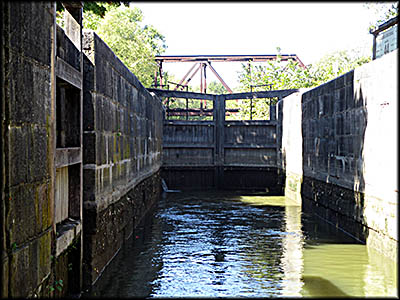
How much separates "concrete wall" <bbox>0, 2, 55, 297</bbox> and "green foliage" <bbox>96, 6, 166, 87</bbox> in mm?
24565

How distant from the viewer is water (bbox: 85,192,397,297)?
6316 millimetres

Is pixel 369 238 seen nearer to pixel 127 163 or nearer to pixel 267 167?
pixel 127 163

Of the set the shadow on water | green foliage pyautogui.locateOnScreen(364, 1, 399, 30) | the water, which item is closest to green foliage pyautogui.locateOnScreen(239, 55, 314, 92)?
green foliage pyautogui.locateOnScreen(364, 1, 399, 30)

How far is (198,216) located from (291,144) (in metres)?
5.00

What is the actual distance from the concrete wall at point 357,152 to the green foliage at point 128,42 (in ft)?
56.3

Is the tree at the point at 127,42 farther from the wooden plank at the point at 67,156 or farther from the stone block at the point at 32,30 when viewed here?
the stone block at the point at 32,30

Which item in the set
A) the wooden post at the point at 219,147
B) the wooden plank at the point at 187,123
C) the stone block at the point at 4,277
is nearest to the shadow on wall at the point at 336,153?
the wooden post at the point at 219,147

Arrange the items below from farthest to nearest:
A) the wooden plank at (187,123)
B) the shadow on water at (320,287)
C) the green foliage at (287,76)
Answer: the green foliage at (287,76)
the wooden plank at (187,123)
the shadow on water at (320,287)

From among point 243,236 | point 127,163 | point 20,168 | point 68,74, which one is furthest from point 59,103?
point 243,236

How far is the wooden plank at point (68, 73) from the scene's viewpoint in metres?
4.92

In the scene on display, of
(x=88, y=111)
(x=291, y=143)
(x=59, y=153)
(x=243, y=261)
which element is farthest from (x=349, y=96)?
(x=59, y=153)

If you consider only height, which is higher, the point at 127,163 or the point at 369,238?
the point at 127,163

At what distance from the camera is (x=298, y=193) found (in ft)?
48.4

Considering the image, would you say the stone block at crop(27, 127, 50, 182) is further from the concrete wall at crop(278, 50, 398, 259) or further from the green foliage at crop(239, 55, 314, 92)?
the green foliage at crop(239, 55, 314, 92)
